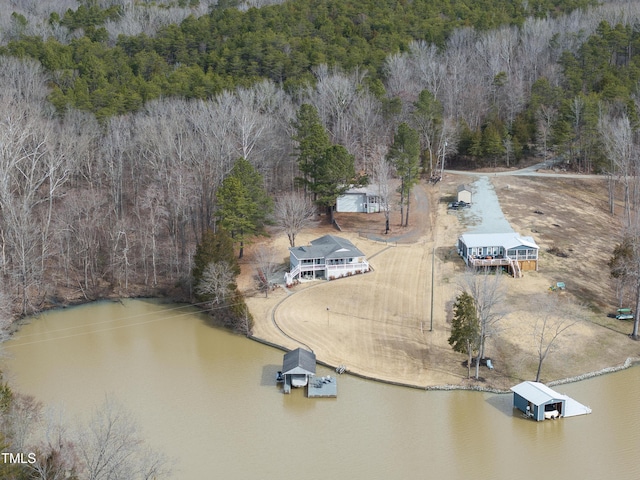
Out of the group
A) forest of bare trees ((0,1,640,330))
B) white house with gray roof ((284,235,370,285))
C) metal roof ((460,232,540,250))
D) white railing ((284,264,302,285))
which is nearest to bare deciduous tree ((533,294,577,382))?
metal roof ((460,232,540,250))

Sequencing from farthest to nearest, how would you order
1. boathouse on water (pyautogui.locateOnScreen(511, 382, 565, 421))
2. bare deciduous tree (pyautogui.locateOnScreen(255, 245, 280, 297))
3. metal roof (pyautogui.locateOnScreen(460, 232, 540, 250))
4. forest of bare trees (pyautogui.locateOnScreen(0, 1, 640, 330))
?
forest of bare trees (pyautogui.locateOnScreen(0, 1, 640, 330)) < metal roof (pyautogui.locateOnScreen(460, 232, 540, 250)) < bare deciduous tree (pyautogui.locateOnScreen(255, 245, 280, 297)) < boathouse on water (pyautogui.locateOnScreen(511, 382, 565, 421))

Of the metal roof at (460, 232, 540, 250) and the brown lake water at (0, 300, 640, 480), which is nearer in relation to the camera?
the brown lake water at (0, 300, 640, 480)

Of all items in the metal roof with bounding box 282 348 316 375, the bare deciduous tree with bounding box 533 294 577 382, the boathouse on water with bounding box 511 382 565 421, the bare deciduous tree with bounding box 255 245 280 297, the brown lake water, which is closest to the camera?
the brown lake water

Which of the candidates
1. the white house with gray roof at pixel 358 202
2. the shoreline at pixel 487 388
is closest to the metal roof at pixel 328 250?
the white house with gray roof at pixel 358 202

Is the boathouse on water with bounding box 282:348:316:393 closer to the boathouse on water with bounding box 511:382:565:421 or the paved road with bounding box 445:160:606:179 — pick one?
the boathouse on water with bounding box 511:382:565:421

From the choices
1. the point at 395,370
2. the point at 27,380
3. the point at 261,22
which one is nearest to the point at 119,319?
the point at 27,380

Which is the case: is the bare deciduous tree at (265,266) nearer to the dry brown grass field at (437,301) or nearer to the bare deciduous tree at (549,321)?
the dry brown grass field at (437,301)

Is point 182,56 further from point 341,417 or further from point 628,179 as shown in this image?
point 341,417
